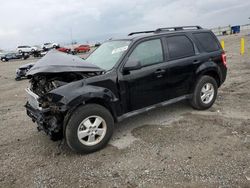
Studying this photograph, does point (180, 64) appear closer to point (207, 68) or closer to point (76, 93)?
point (207, 68)

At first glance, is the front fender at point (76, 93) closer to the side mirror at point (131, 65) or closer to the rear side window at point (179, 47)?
the side mirror at point (131, 65)

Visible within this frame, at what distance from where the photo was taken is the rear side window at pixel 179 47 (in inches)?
202

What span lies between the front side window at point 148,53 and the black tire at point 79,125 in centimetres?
117

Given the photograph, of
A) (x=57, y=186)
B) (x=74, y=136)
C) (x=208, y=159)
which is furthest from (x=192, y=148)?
(x=57, y=186)

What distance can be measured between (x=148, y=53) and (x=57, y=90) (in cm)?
191

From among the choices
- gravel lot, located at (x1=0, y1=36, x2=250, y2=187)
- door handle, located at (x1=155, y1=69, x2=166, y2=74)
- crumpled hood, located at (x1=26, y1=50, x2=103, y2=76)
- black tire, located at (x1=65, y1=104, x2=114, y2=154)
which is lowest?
gravel lot, located at (x1=0, y1=36, x2=250, y2=187)

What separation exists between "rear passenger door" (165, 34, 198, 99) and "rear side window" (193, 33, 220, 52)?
32 centimetres

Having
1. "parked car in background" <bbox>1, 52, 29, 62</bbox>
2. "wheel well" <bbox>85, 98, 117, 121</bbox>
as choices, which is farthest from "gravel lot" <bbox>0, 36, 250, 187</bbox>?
"parked car in background" <bbox>1, 52, 29, 62</bbox>

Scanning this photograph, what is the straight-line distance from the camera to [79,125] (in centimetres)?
394

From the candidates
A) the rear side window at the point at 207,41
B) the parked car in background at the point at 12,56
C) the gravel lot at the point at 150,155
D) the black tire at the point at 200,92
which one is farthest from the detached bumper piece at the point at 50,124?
the parked car in background at the point at 12,56

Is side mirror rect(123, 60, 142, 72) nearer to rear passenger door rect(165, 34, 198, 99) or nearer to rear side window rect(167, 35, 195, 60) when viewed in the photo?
rear passenger door rect(165, 34, 198, 99)

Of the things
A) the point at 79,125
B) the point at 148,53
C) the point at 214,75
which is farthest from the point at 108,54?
the point at 214,75

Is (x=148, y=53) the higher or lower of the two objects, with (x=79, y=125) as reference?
higher

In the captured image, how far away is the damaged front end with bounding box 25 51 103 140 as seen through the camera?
387cm
